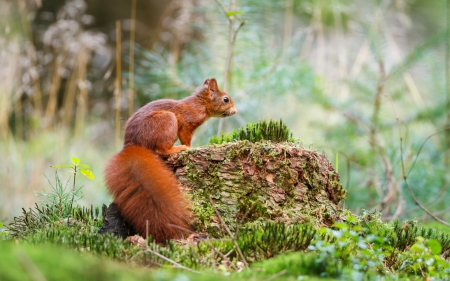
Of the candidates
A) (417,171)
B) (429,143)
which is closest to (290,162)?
(417,171)

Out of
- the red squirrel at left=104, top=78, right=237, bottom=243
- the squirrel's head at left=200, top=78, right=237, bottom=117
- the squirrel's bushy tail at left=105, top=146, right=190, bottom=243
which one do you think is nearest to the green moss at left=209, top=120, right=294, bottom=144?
the red squirrel at left=104, top=78, right=237, bottom=243

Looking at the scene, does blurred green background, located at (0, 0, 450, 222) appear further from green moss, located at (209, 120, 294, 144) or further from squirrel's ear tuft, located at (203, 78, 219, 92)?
green moss, located at (209, 120, 294, 144)

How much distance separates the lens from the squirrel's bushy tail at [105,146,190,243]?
8.14ft

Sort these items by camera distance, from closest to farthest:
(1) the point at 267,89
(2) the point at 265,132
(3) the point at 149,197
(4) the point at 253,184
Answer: (3) the point at 149,197
(4) the point at 253,184
(2) the point at 265,132
(1) the point at 267,89

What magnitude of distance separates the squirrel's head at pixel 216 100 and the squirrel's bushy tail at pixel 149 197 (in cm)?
133

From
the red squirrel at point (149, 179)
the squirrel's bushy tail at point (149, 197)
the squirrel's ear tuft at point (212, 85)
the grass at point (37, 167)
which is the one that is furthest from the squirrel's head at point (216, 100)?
the grass at point (37, 167)

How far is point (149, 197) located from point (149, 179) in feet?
0.35

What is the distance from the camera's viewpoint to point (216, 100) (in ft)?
13.0

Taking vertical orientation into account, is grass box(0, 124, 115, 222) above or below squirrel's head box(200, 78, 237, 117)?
below

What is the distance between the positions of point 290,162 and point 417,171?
2871 mm

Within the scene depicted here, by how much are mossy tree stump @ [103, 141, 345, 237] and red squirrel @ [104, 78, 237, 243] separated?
0.14 meters

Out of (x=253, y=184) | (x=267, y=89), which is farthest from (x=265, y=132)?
(x=267, y=89)

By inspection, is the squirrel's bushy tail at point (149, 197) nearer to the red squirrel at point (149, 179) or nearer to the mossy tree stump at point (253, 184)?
the red squirrel at point (149, 179)

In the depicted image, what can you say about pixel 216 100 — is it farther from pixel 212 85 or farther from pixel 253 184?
pixel 253 184
